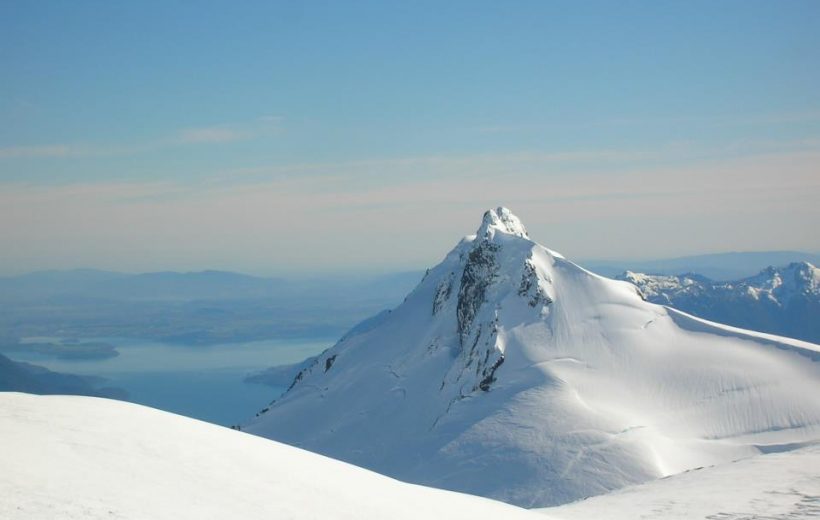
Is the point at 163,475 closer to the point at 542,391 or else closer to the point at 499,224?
the point at 542,391

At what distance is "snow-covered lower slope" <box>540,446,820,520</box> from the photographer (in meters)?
28.1

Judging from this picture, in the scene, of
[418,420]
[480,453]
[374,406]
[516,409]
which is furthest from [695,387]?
[374,406]

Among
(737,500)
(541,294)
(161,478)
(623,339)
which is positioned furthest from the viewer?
(541,294)

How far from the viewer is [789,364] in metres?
61.0

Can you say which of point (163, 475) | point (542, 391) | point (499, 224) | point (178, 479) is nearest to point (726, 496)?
point (178, 479)

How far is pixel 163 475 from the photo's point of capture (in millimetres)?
19547

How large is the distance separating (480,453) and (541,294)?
22522mm

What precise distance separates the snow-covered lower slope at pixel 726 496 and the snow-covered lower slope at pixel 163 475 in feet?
23.3

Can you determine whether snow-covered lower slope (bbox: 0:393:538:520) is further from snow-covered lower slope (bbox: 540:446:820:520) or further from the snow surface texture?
the snow surface texture

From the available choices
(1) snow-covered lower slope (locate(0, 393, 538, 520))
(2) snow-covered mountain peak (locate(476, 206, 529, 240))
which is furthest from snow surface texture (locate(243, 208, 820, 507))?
(1) snow-covered lower slope (locate(0, 393, 538, 520))

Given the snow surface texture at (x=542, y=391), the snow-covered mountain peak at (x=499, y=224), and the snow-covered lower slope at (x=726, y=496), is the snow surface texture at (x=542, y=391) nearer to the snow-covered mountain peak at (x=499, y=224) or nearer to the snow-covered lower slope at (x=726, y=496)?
the snow-covered mountain peak at (x=499, y=224)

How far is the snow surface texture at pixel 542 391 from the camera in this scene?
52.2m

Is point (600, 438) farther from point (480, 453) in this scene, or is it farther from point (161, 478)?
point (161, 478)

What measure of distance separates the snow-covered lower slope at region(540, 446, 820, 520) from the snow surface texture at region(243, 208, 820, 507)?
441 inches
